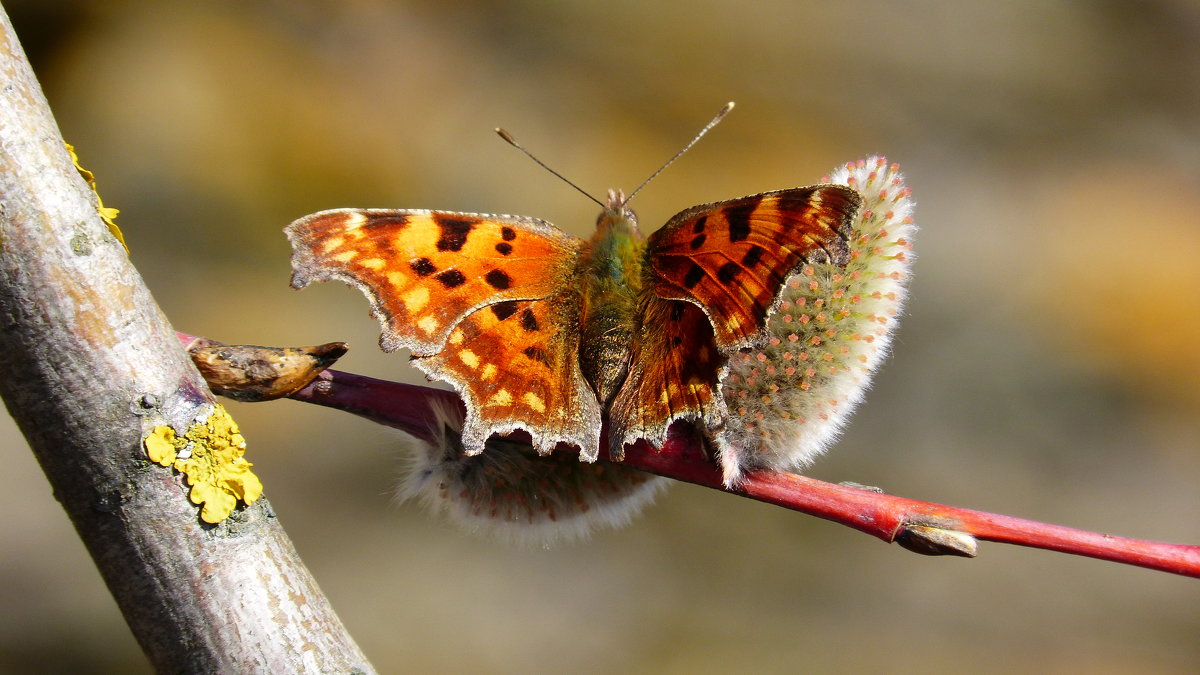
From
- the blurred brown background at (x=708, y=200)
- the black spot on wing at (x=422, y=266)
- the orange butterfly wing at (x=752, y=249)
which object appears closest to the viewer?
the orange butterfly wing at (x=752, y=249)

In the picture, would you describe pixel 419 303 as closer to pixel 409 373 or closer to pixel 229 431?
pixel 229 431

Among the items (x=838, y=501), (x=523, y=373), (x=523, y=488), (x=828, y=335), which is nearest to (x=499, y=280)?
(x=523, y=373)

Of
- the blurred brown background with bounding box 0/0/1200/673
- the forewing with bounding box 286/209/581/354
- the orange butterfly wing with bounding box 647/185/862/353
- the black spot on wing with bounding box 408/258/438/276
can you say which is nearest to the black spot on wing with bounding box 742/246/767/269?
the orange butterfly wing with bounding box 647/185/862/353

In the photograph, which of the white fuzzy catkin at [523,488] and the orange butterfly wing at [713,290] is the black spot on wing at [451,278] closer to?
the white fuzzy catkin at [523,488]

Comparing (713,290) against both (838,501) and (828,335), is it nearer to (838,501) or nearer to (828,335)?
(828,335)

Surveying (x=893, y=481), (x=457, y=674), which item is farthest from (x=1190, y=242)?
(x=457, y=674)

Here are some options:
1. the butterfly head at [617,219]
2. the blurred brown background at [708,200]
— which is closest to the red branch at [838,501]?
the butterfly head at [617,219]

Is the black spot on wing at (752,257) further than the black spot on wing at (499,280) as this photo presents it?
No
